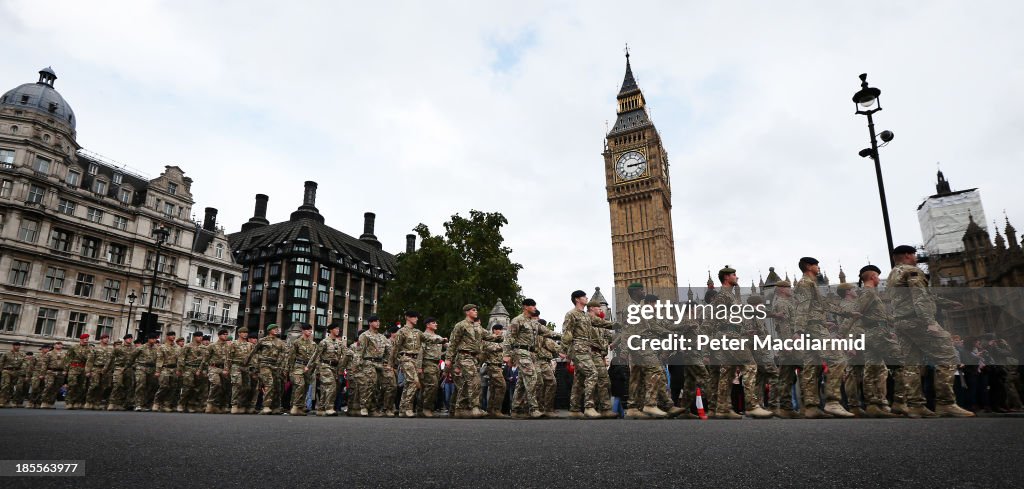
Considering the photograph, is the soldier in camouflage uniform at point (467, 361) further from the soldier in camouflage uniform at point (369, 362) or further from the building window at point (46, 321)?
the building window at point (46, 321)

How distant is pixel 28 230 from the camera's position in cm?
3438

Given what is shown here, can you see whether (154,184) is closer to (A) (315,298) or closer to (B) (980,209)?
(A) (315,298)

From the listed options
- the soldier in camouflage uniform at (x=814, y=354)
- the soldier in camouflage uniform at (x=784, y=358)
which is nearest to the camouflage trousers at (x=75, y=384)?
the soldier in camouflage uniform at (x=784, y=358)

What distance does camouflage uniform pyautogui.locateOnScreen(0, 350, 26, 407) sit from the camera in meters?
15.7

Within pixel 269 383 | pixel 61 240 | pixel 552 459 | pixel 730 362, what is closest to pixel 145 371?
pixel 269 383

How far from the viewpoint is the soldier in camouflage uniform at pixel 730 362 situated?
8117 millimetres

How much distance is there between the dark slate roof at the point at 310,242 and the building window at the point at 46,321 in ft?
93.8

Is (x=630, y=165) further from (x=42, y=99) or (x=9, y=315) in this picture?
(x=9, y=315)

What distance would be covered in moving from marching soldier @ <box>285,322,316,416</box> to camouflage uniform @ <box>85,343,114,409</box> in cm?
667

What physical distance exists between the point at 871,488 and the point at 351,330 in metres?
71.2

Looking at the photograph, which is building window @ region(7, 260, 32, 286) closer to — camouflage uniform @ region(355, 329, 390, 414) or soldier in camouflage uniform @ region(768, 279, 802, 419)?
camouflage uniform @ region(355, 329, 390, 414)

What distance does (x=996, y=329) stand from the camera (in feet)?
127

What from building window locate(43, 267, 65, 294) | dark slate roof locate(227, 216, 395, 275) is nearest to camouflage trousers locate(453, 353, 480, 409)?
building window locate(43, 267, 65, 294)

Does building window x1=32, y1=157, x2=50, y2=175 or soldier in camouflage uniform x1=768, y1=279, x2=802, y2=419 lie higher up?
building window x1=32, y1=157, x2=50, y2=175
